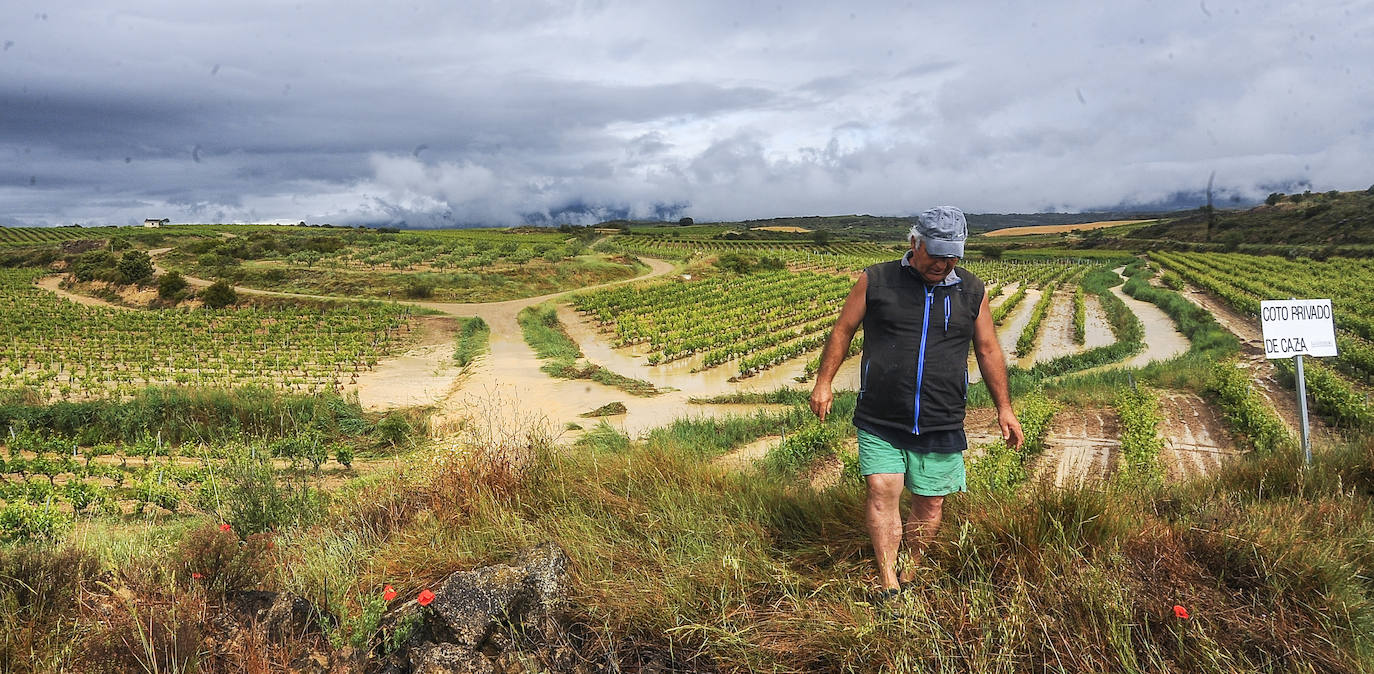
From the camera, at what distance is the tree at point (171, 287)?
3672cm

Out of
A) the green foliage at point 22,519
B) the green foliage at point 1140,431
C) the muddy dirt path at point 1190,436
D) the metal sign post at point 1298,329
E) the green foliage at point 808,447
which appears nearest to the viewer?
the metal sign post at point 1298,329

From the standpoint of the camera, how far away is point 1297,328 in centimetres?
598

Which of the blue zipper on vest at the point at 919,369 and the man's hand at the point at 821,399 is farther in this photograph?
the man's hand at the point at 821,399

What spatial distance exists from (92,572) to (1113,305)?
3867 cm

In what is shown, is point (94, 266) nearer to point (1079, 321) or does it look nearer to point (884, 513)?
point (1079, 321)

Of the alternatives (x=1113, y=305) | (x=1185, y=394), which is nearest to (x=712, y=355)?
(x=1185, y=394)

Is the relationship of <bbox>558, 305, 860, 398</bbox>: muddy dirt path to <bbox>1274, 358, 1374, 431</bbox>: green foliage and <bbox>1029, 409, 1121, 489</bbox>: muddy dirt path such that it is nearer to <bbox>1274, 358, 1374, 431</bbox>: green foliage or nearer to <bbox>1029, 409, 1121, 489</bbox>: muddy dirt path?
<bbox>1029, 409, 1121, 489</bbox>: muddy dirt path

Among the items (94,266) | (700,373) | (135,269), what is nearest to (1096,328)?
(700,373)

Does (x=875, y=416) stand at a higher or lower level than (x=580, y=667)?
higher

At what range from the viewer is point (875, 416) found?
3498 millimetres

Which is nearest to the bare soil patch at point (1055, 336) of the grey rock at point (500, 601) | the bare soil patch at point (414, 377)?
the bare soil patch at point (414, 377)

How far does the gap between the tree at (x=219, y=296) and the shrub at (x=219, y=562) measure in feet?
122

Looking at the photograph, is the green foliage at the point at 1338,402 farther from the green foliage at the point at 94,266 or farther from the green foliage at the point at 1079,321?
the green foliage at the point at 94,266

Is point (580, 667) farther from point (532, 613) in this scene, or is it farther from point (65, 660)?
point (65, 660)
